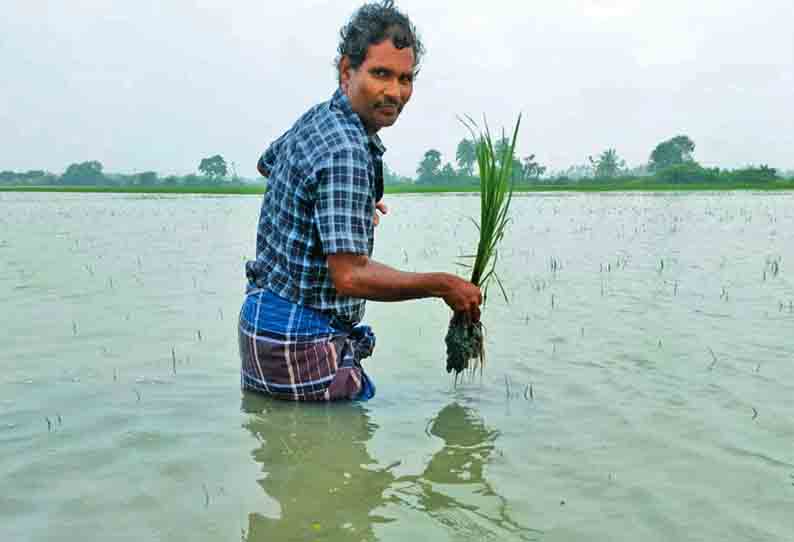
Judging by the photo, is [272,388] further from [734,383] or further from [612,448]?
[734,383]

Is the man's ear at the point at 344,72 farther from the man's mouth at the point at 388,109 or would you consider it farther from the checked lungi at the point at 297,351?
the checked lungi at the point at 297,351

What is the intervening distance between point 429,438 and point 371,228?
34.3 inches

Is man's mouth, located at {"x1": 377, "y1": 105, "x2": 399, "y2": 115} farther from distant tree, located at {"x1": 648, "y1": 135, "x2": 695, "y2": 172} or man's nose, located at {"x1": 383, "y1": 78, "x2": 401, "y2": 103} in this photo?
distant tree, located at {"x1": 648, "y1": 135, "x2": 695, "y2": 172}

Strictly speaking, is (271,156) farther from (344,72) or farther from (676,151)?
(676,151)

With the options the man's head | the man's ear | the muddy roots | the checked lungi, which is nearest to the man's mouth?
the man's head

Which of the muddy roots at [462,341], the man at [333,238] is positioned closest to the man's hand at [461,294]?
the man at [333,238]

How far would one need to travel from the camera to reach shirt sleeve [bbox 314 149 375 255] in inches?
103

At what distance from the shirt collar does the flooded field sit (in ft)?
3.71

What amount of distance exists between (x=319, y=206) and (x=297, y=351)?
0.63 meters

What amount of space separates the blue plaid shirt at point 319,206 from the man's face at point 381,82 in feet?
0.19

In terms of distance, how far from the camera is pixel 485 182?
343 centimetres

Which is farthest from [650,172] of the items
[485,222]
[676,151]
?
[485,222]

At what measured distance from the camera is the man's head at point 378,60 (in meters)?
2.77

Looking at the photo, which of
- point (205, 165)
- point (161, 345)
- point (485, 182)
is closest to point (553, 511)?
point (485, 182)
